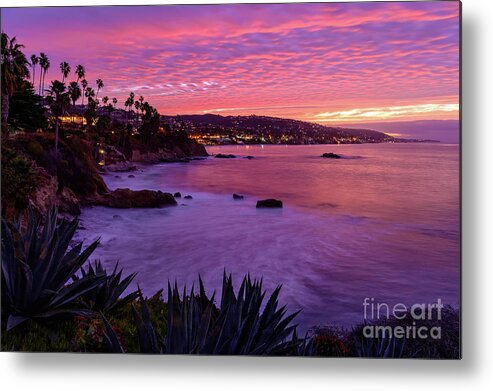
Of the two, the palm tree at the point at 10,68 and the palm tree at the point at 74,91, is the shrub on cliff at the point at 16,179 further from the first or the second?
the palm tree at the point at 74,91

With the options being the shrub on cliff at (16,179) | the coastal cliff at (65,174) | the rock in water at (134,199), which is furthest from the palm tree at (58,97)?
the rock in water at (134,199)

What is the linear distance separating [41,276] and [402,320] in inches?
108

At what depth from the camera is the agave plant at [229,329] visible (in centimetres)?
337

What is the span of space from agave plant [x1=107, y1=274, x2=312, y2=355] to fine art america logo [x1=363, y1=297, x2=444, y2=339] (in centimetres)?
55

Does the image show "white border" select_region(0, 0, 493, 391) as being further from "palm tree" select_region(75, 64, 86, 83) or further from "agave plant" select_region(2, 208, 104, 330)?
"palm tree" select_region(75, 64, 86, 83)

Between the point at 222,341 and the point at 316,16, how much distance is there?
273cm

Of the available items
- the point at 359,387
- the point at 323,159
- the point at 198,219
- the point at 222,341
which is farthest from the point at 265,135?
the point at 359,387

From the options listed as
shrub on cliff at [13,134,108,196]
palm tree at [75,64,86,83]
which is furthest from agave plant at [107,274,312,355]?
palm tree at [75,64,86,83]

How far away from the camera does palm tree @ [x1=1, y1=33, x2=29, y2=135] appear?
4.02 meters

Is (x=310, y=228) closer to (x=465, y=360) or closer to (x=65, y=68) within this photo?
(x=465, y=360)

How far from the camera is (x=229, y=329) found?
→ 3.55 m

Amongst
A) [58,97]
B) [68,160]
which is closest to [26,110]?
[58,97]

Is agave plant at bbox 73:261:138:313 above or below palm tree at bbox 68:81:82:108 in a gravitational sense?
below

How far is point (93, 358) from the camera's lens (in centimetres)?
391
